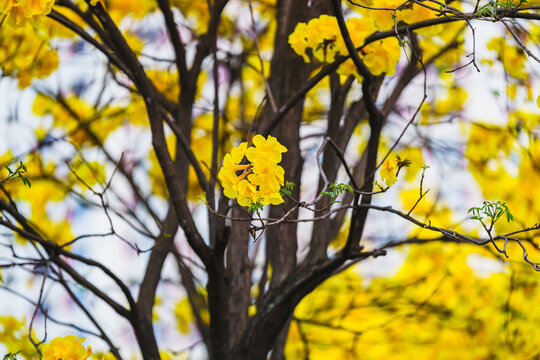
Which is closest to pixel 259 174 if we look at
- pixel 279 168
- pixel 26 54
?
pixel 279 168

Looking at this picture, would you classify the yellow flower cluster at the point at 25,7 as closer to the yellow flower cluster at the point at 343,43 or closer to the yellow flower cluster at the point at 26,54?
the yellow flower cluster at the point at 343,43

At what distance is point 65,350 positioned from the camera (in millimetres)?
1701

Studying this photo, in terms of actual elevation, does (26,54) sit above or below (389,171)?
above

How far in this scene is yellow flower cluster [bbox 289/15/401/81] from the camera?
1816 mm

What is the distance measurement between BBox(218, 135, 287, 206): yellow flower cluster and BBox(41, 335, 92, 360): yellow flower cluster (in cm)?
73

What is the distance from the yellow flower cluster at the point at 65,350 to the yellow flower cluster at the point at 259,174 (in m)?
0.73

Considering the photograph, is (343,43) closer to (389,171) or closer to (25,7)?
(389,171)

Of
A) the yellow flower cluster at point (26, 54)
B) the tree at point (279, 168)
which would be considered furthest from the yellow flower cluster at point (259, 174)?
the yellow flower cluster at point (26, 54)

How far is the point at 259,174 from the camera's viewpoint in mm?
1329

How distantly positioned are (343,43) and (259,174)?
69 centimetres

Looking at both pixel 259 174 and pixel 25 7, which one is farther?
pixel 25 7

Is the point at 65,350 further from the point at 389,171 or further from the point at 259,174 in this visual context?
the point at 389,171

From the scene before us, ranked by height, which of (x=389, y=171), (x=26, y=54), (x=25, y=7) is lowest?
(x=389, y=171)

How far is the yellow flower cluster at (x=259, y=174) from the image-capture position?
1.32 m
